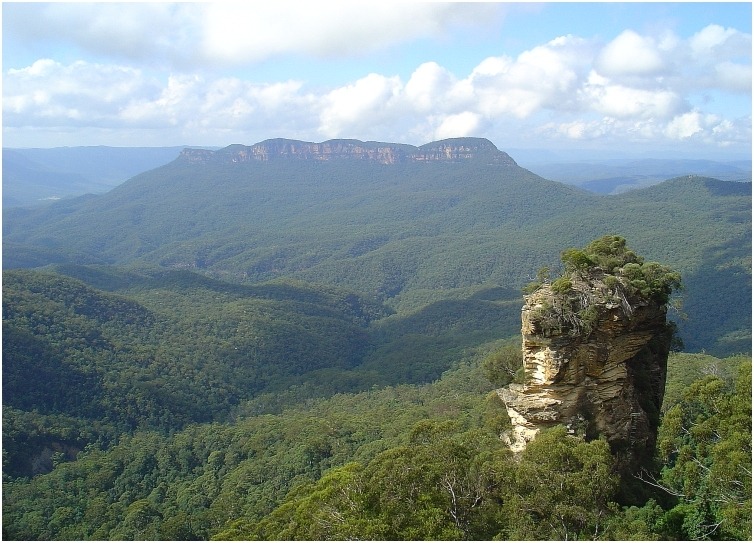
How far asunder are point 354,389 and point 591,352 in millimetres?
46250

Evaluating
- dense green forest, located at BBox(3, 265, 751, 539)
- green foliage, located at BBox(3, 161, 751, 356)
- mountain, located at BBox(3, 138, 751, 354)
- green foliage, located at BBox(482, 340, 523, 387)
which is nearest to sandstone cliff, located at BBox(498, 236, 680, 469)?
dense green forest, located at BBox(3, 265, 751, 539)

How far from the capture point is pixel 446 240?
469 feet

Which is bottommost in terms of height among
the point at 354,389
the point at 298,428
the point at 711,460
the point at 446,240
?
the point at 354,389

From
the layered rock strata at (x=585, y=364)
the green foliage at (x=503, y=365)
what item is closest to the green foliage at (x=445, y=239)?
the green foliage at (x=503, y=365)

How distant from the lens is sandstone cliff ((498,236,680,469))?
16.0 meters

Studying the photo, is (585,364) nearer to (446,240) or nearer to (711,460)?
(711,460)

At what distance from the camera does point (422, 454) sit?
16297mm

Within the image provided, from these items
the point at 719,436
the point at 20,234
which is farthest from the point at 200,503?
the point at 20,234

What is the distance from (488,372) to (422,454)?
10.5 metres

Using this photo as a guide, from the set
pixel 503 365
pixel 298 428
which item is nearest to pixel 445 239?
pixel 298 428

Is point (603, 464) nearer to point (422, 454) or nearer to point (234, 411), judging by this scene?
point (422, 454)

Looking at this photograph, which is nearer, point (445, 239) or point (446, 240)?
point (446, 240)

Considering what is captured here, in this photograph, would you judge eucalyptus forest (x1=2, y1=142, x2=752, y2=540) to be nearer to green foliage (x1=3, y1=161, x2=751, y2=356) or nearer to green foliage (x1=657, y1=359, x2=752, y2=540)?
green foliage (x1=657, y1=359, x2=752, y2=540)

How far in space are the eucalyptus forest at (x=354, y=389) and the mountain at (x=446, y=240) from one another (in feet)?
2.50
